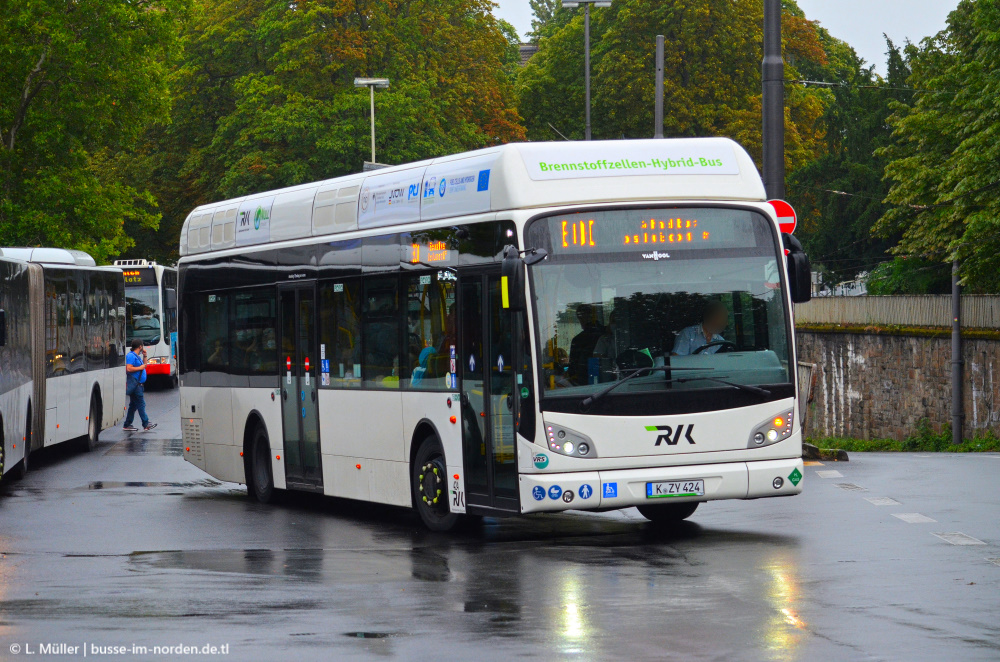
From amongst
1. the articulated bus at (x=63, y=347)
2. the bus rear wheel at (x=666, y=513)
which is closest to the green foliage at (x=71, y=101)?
the articulated bus at (x=63, y=347)

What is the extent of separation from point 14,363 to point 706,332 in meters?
10.4

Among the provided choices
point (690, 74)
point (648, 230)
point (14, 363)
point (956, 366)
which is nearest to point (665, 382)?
point (648, 230)

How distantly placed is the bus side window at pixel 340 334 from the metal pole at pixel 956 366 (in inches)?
1079

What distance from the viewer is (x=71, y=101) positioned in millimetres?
44094

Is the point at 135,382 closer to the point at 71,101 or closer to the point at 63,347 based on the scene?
the point at 63,347

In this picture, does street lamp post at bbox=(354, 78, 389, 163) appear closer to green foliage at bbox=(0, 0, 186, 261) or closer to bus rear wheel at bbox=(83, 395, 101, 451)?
green foliage at bbox=(0, 0, 186, 261)

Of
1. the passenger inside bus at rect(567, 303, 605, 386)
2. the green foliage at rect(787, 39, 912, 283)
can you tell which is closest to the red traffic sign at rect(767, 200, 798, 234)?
the passenger inside bus at rect(567, 303, 605, 386)

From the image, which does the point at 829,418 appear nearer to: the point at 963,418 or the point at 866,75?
the point at 963,418

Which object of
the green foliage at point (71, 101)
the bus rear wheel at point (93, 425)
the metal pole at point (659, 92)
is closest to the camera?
Result: the bus rear wheel at point (93, 425)

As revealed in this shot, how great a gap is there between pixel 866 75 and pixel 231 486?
46.9 metres

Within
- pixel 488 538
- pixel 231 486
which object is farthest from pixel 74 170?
pixel 488 538

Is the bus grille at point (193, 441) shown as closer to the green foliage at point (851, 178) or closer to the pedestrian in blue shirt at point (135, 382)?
the pedestrian in blue shirt at point (135, 382)

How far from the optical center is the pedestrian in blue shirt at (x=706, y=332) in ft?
40.3

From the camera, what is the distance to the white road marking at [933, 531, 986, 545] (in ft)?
39.4
